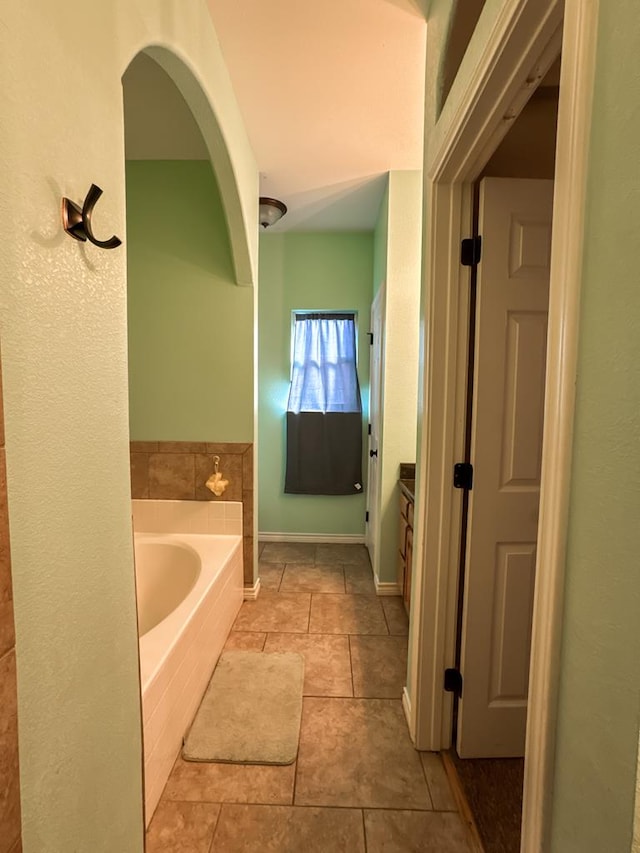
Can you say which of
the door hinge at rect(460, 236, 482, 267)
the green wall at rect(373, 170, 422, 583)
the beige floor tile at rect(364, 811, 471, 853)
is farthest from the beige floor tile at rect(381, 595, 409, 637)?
the door hinge at rect(460, 236, 482, 267)

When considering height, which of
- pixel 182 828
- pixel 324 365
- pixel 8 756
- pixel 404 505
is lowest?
pixel 182 828

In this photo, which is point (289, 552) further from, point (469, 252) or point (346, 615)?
point (469, 252)

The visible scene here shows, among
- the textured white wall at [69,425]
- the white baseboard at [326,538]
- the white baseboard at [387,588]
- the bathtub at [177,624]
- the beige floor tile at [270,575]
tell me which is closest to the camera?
the textured white wall at [69,425]

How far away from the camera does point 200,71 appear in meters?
1.39

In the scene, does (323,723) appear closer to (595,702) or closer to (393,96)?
(595,702)

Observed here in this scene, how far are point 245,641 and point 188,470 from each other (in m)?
1.09

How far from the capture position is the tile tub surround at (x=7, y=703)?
0.58 m

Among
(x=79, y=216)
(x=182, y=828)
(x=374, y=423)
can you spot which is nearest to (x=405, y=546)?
(x=374, y=423)

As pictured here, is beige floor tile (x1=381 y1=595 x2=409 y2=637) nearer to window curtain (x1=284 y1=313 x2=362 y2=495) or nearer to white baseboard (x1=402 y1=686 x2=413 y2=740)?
white baseboard (x1=402 y1=686 x2=413 y2=740)

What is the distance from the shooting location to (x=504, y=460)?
1400mm

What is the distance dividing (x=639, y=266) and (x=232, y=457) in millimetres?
2347

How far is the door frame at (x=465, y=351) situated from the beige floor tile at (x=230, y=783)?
21.6 inches

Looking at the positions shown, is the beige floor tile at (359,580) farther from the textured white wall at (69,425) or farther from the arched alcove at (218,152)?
the arched alcove at (218,152)

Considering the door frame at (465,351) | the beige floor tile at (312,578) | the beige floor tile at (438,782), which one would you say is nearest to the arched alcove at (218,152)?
the door frame at (465,351)
